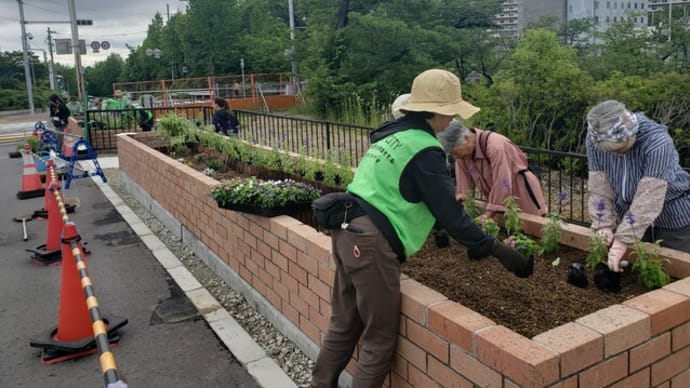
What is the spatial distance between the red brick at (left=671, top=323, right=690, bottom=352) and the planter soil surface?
37 centimetres

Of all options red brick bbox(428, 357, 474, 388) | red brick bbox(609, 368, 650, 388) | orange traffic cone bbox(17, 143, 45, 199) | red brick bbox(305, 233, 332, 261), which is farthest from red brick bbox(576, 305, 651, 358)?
orange traffic cone bbox(17, 143, 45, 199)

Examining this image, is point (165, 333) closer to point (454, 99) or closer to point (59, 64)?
point (454, 99)

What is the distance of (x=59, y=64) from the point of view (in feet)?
371

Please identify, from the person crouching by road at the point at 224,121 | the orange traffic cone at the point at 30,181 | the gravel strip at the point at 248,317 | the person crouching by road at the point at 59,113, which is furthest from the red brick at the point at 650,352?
the person crouching by road at the point at 59,113

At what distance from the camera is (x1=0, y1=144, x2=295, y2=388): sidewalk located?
4.05 m

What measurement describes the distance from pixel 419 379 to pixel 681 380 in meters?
1.14

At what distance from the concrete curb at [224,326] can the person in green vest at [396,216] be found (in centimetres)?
117

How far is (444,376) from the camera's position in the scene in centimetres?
265

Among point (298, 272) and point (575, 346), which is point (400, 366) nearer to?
point (575, 346)

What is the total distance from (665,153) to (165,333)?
12.0 ft

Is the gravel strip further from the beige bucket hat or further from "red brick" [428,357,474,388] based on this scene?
the beige bucket hat

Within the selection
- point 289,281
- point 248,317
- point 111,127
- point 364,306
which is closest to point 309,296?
point 289,281

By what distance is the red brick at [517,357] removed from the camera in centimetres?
215

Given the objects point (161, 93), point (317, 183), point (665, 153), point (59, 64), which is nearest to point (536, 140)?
point (317, 183)
